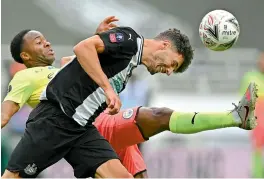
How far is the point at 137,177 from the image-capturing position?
22.6ft

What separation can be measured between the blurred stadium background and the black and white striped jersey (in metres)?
4.04

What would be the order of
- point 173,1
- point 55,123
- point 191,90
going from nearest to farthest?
point 55,123 < point 191,90 < point 173,1

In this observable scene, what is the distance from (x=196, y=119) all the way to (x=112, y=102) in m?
1.31

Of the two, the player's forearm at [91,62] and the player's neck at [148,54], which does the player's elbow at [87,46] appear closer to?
the player's forearm at [91,62]

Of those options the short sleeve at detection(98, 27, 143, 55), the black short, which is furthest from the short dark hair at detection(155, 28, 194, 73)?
the black short

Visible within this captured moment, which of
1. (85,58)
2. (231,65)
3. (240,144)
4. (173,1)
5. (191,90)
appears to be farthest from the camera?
(173,1)

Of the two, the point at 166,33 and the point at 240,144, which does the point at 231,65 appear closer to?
the point at 240,144

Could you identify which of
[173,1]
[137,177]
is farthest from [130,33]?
[173,1]

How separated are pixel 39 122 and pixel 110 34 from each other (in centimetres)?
80

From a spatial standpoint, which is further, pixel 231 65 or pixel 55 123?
pixel 231 65

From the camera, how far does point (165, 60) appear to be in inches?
221

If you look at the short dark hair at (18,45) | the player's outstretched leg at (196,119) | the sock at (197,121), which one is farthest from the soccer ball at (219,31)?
the short dark hair at (18,45)

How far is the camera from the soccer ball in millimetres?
6277

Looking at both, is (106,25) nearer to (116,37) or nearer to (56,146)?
(116,37)
